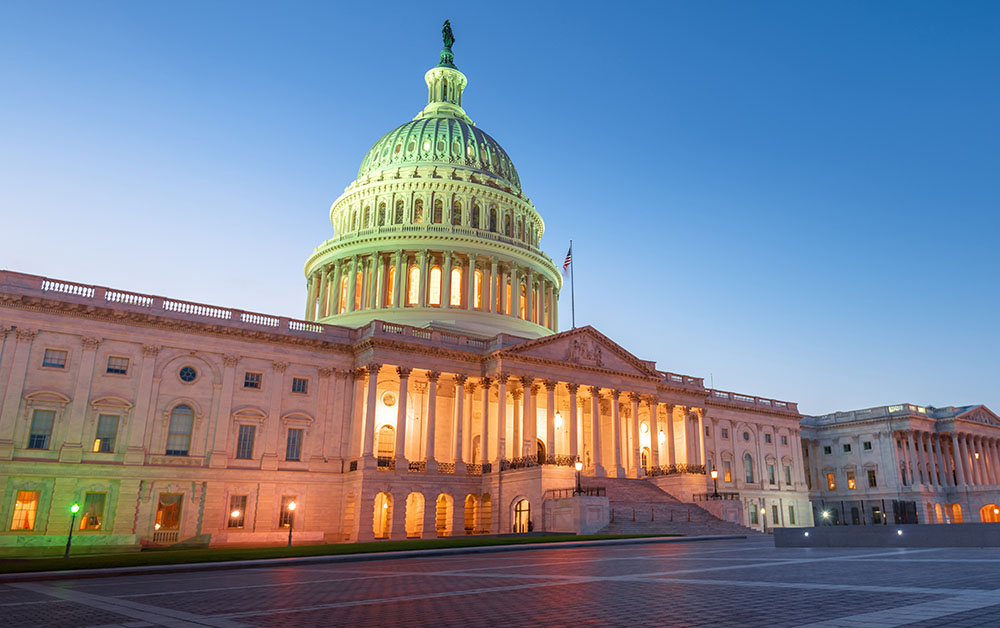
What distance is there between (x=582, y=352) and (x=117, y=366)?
35.8 metres

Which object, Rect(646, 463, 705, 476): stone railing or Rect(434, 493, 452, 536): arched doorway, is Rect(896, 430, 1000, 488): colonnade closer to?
Rect(646, 463, 705, 476): stone railing

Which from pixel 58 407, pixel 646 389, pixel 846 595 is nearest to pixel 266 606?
pixel 846 595

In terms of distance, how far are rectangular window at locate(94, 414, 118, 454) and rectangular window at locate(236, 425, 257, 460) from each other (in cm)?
790

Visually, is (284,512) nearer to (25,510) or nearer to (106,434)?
(106,434)

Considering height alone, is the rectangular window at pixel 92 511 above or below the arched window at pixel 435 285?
below

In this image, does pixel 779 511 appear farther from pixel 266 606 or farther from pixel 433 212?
pixel 266 606

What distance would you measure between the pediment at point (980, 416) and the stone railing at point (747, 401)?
22.2 meters

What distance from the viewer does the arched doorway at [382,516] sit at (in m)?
53.7

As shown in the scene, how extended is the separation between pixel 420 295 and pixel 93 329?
32.0m

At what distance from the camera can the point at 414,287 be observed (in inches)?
2985

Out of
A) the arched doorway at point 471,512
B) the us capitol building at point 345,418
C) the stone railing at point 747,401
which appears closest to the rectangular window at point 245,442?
the us capitol building at point 345,418

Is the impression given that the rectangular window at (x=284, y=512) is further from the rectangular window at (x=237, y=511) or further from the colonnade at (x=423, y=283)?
the colonnade at (x=423, y=283)

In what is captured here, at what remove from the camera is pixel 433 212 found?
7925cm

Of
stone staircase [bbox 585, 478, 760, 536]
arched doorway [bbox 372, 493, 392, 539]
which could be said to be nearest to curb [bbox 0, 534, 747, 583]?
stone staircase [bbox 585, 478, 760, 536]
